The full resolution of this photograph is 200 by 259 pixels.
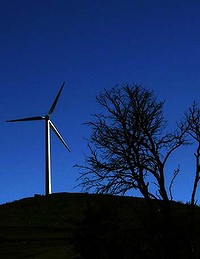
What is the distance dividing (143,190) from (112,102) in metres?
5.99

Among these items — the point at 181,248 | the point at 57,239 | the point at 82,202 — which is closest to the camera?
the point at 181,248

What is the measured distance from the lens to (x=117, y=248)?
27.7 meters

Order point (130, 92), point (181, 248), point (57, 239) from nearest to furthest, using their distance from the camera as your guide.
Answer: point (181, 248)
point (130, 92)
point (57, 239)

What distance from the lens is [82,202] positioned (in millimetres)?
80375

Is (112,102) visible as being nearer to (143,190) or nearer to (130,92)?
(130,92)

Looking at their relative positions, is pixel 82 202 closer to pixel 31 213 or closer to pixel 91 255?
pixel 31 213

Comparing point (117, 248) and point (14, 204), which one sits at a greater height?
point (14, 204)

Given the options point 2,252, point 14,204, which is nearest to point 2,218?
point 14,204

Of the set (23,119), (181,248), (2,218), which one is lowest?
(181,248)

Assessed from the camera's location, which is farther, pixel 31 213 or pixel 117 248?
pixel 31 213

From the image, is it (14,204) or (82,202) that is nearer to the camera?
(82,202)

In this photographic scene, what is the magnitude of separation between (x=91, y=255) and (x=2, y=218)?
1939 inches

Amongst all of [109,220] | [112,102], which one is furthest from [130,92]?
[109,220]

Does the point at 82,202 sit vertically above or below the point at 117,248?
above
